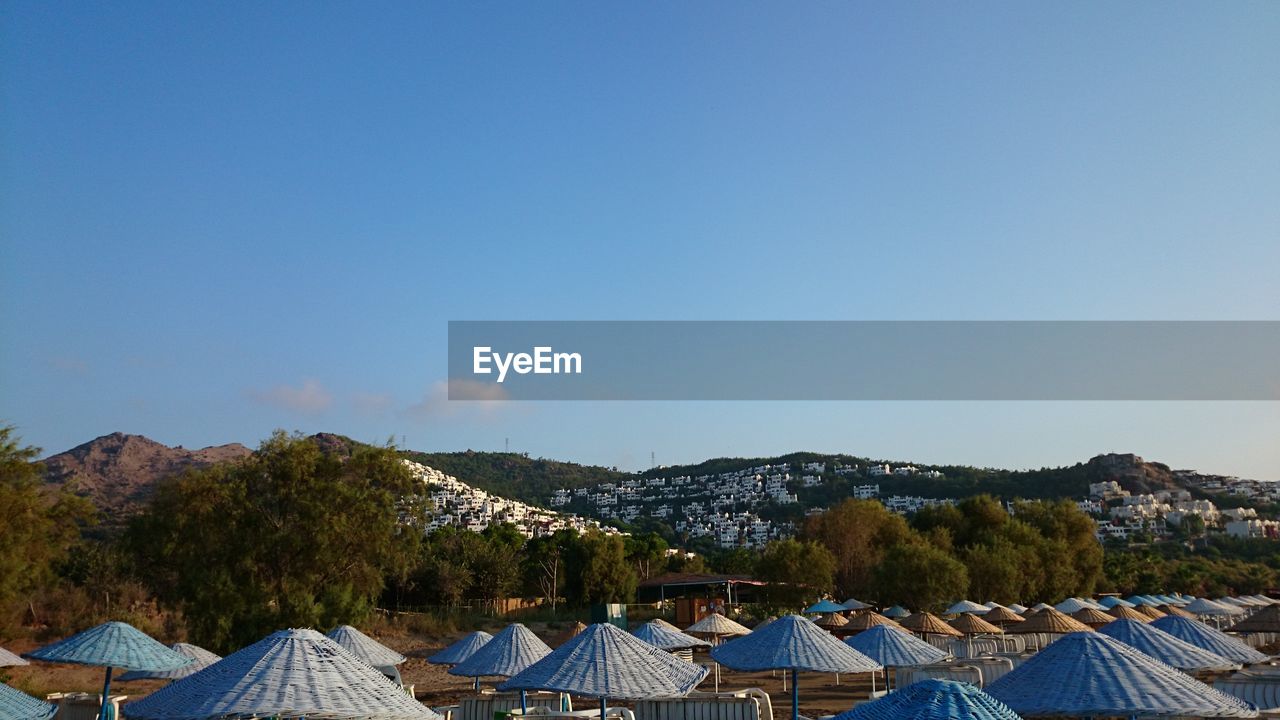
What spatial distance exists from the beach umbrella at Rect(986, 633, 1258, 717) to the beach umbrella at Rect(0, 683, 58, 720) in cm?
738

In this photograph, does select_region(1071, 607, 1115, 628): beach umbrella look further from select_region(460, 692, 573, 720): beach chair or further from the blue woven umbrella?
select_region(460, 692, 573, 720): beach chair

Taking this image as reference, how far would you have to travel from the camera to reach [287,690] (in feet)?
20.8

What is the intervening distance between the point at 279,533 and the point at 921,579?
24.0m

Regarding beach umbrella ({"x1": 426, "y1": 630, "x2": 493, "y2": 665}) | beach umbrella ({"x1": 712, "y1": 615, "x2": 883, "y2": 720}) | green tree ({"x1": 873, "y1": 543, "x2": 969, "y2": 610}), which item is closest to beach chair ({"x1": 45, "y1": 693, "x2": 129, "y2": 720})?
beach umbrella ({"x1": 426, "y1": 630, "x2": 493, "y2": 665})

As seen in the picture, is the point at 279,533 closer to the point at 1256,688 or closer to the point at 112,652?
the point at 112,652

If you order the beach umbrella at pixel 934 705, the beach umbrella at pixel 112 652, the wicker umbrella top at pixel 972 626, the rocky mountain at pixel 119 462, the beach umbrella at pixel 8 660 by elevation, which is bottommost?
the wicker umbrella top at pixel 972 626

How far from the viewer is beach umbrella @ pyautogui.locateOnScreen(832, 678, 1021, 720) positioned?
14.2ft

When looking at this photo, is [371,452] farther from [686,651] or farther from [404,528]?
[686,651]

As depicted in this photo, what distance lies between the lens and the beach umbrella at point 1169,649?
30.5 feet

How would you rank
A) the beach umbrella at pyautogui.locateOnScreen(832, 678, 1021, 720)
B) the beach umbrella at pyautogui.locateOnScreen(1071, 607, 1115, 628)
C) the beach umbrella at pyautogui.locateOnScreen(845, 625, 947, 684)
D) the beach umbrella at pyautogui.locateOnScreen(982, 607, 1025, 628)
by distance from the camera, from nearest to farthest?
the beach umbrella at pyautogui.locateOnScreen(832, 678, 1021, 720), the beach umbrella at pyautogui.locateOnScreen(845, 625, 947, 684), the beach umbrella at pyautogui.locateOnScreen(1071, 607, 1115, 628), the beach umbrella at pyautogui.locateOnScreen(982, 607, 1025, 628)

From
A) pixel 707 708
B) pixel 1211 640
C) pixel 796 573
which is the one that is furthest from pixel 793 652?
pixel 796 573

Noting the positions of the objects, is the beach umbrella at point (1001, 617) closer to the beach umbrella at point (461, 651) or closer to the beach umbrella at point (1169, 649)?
the beach umbrella at point (461, 651)

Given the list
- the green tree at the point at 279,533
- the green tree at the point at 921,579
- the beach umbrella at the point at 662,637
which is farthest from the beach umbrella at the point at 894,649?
the green tree at the point at 921,579

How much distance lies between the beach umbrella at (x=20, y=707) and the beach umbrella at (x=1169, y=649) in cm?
931
